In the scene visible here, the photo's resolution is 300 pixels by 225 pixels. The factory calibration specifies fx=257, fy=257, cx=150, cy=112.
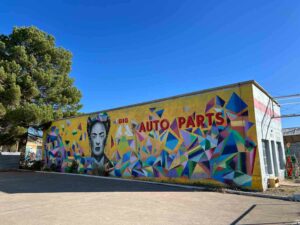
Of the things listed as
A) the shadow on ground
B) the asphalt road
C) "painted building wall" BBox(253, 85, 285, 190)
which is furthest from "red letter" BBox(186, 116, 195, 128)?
the asphalt road

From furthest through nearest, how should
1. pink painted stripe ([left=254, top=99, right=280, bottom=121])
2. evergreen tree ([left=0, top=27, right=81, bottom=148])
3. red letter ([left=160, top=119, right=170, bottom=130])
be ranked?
evergreen tree ([left=0, top=27, right=81, bottom=148])
red letter ([left=160, top=119, right=170, bottom=130])
pink painted stripe ([left=254, top=99, right=280, bottom=121])

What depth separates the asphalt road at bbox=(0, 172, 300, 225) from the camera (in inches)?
237

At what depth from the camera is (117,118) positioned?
15898 millimetres

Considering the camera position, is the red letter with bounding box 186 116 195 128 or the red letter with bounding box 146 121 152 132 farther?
the red letter with bounding box 146 121 152 132

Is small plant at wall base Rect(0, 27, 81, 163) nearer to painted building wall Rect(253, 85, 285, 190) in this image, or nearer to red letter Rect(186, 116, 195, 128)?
red letter Rect(186, 116, 195, 128)

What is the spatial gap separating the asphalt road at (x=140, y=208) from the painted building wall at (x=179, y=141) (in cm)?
191

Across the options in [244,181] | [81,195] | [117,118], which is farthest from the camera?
[117,118]

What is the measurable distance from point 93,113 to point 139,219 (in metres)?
12.2

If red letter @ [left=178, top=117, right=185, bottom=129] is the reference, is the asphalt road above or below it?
below

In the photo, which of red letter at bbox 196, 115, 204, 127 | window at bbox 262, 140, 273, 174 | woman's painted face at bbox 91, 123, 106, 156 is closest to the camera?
window at bbox 262, 140, 273, 174

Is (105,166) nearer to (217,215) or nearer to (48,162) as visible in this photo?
(48,162)

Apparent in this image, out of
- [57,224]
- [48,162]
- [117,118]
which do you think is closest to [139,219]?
[57,224]

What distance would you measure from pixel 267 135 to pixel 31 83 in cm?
1741

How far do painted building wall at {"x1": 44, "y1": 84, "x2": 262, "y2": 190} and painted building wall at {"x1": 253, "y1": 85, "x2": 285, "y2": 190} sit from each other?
0.46m
